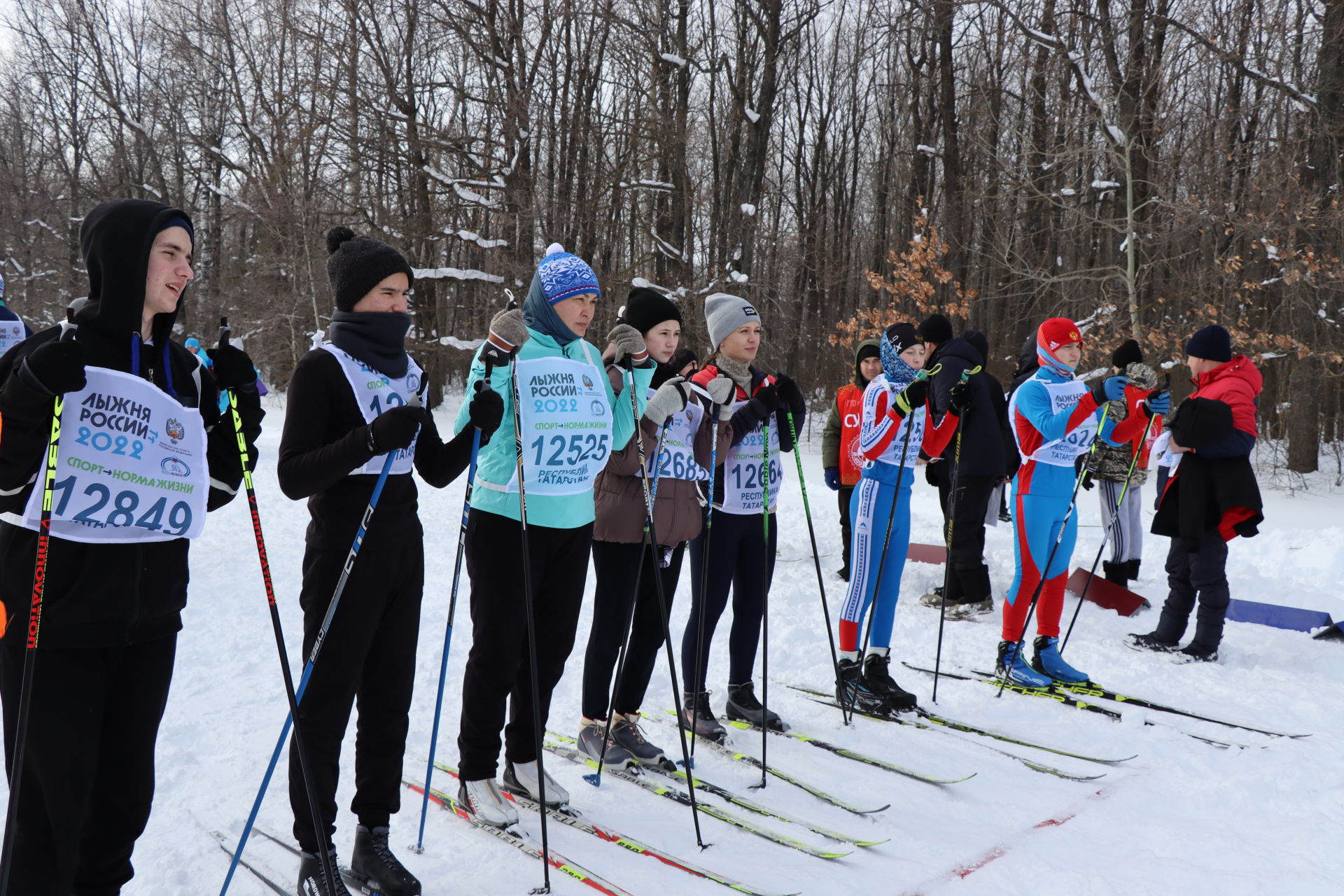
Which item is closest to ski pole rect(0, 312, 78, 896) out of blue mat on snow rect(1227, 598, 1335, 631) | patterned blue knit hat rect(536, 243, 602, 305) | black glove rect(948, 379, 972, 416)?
patterned blue knit hat rect(536, 243, 602, 305)

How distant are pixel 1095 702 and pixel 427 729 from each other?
10.8 feet

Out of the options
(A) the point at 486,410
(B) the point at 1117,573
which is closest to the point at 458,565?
(A) the point at 486,410

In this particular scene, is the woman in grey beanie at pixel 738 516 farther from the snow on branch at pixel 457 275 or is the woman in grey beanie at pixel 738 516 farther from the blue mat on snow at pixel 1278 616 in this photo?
the snow on branch at pixel 457 275

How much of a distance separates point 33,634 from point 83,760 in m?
0.32

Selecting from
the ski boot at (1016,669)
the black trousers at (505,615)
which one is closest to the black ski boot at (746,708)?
the black trousers at (505,615)

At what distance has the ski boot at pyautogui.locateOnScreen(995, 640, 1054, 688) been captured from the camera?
4590 mm

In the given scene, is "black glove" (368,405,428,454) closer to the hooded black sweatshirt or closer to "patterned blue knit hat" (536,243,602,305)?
the hooded black sweatshirt

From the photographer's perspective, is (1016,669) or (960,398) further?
(1016,669)

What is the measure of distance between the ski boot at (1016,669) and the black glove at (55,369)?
4392mm

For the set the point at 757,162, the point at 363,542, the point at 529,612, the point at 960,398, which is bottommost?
the point at 529,612

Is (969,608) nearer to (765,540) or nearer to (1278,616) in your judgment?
(1278,616)

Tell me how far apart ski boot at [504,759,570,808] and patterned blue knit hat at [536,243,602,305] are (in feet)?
5.68

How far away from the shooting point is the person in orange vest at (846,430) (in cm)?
591

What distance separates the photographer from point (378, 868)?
2.50 metres
